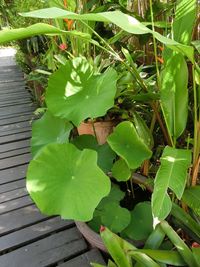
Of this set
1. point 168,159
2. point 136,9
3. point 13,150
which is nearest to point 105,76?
point 168,159

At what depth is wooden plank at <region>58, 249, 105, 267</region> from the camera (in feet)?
4.45

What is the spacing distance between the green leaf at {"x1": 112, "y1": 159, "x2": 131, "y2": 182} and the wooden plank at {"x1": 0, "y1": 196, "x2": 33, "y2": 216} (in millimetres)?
811

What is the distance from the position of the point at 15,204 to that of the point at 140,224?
896 millimetres

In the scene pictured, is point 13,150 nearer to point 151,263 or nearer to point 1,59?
point 151,263

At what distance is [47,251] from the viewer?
144cm

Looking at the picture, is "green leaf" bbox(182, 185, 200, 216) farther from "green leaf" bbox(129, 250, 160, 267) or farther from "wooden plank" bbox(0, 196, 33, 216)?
"wooden plank" bbox(0, 196, 33, 216)

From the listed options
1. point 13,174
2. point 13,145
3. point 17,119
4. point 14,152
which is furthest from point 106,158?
point 17,119

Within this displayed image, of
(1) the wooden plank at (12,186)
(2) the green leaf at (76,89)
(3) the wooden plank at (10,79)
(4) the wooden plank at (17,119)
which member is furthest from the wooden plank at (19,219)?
(3) the wooden plank at (10,79)

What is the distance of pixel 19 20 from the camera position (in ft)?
12.8

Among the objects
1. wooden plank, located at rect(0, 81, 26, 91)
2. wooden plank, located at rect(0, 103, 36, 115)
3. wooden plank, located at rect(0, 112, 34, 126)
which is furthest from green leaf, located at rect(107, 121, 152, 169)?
wooden plank, located at rect(0, 81, 26, 91)

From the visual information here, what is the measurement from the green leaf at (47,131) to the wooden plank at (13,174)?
768 mm

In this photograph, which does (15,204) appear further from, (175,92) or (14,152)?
(175,92)

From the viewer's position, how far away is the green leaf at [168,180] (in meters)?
0.90

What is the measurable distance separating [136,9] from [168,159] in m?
1.36
